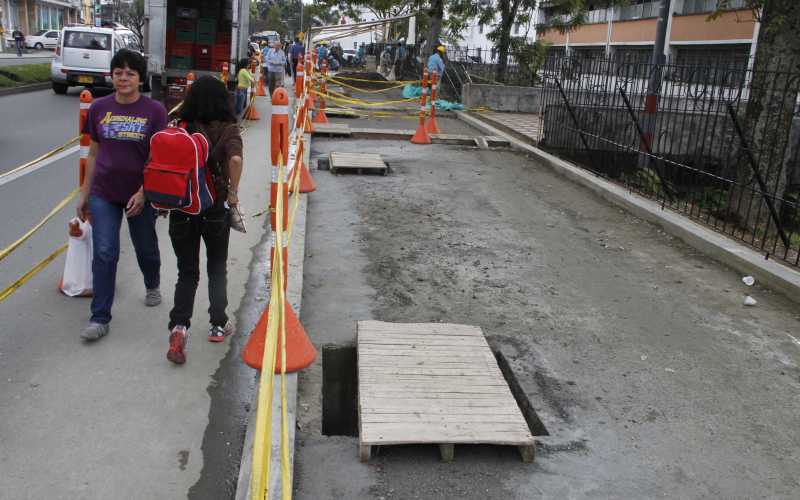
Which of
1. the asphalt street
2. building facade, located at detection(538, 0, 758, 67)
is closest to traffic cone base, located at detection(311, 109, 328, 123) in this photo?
building facade, located at detection(538, 0, 758, 67)

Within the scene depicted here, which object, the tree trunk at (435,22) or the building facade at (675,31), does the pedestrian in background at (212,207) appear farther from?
the tree trunk at (435,22)

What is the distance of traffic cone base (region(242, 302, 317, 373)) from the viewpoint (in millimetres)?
4371

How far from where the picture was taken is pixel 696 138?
33.3 ft

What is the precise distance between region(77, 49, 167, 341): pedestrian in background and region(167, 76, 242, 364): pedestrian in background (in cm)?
39

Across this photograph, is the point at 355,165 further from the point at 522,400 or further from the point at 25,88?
the point at 25,88

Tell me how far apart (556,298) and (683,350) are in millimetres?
1234

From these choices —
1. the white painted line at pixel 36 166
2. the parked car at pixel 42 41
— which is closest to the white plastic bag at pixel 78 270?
the white painted line at pixel 36 166

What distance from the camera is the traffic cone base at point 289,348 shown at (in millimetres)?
4371

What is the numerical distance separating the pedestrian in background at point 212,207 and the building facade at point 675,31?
22822 millimetres

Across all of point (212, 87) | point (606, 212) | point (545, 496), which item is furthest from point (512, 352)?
point (606, 212)

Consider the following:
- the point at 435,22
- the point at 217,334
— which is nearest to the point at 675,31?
the point at 435,22

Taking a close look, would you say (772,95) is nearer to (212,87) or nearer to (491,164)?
(491,164)

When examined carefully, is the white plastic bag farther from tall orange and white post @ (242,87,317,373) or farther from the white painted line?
the white painted line

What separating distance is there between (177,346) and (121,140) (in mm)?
1339
